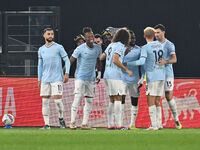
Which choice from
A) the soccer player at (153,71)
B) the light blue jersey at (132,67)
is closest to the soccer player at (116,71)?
the soccer player at (153,71)

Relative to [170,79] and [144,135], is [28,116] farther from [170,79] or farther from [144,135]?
[144,135]

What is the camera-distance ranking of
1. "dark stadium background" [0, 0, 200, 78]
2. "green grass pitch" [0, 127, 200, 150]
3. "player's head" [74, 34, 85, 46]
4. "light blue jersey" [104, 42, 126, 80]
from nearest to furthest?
"green grass pitch" [0, 127, 200, 150] < "light blue jersey" [104, 42, 126, 80] < "player's head" [74, 34, 85, 46] < "dark stadium background" [0, 0, 200, 78]

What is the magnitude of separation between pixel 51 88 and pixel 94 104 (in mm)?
2213

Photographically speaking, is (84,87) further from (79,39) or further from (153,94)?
(79,39)

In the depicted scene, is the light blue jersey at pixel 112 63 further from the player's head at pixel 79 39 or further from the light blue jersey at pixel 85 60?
the player's head at pixel 79 39

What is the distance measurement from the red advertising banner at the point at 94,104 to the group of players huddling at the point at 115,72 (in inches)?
69.9

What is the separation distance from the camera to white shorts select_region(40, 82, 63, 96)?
11477mm

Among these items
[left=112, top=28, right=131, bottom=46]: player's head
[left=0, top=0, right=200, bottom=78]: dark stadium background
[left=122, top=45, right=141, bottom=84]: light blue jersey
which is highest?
[left=0, top=0, right=200, bottom=78]: dark stadium background

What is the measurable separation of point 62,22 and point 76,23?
0.37 meters

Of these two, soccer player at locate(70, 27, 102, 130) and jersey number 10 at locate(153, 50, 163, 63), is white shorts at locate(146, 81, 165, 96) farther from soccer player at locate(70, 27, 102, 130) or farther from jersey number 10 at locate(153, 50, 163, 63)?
soccer player at locate(70, 27, 102, 130)

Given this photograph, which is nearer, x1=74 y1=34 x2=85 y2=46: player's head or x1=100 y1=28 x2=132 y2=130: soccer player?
x1=100 y1=28 x2=132 y2=130: soccer player

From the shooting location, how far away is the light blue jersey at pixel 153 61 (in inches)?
433

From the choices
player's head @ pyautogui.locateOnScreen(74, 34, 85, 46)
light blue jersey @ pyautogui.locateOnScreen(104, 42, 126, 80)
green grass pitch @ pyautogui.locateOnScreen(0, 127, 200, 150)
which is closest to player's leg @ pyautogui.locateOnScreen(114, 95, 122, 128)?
light blue jersey @ pyautogui.locateOnScreen(104, 42, 126, 80)

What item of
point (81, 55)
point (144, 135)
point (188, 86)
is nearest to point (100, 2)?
point (188, 86)
